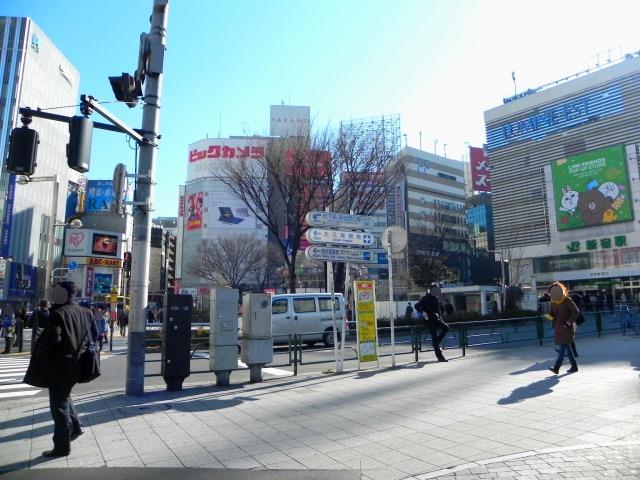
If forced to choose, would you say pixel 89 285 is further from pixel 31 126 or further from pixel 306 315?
pixel 306 315

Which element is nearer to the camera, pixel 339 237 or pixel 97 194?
pixel 339 237

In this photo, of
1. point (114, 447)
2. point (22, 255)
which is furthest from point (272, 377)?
point (22, 255)

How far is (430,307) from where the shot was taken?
38.1 feet

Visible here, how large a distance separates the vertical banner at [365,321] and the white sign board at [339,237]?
0.94 metres

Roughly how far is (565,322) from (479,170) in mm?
70417

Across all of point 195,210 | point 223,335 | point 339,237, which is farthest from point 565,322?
point 195,210

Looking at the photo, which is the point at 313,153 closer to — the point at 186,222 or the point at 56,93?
the point at 56,93

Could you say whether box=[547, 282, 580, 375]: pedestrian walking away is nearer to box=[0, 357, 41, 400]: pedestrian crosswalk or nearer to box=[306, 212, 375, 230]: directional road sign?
box=[306, 212, 375, 230]: directional road sign

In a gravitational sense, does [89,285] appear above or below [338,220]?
above

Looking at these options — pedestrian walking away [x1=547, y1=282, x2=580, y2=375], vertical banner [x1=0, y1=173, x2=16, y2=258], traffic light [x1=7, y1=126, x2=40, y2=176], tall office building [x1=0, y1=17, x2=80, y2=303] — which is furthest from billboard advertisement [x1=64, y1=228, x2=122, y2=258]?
pedestrian walking away [x1=547, y1=282, x2=580, y2=375]

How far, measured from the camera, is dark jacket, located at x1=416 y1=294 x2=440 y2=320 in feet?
38.0

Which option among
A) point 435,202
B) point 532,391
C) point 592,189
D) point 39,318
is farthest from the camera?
point 435,202

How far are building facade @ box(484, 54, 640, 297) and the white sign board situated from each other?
4571cm

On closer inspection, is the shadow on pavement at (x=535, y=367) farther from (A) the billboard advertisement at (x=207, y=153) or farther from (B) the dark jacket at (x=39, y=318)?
(A) the billboard advertisement at (x=207, y=153)
